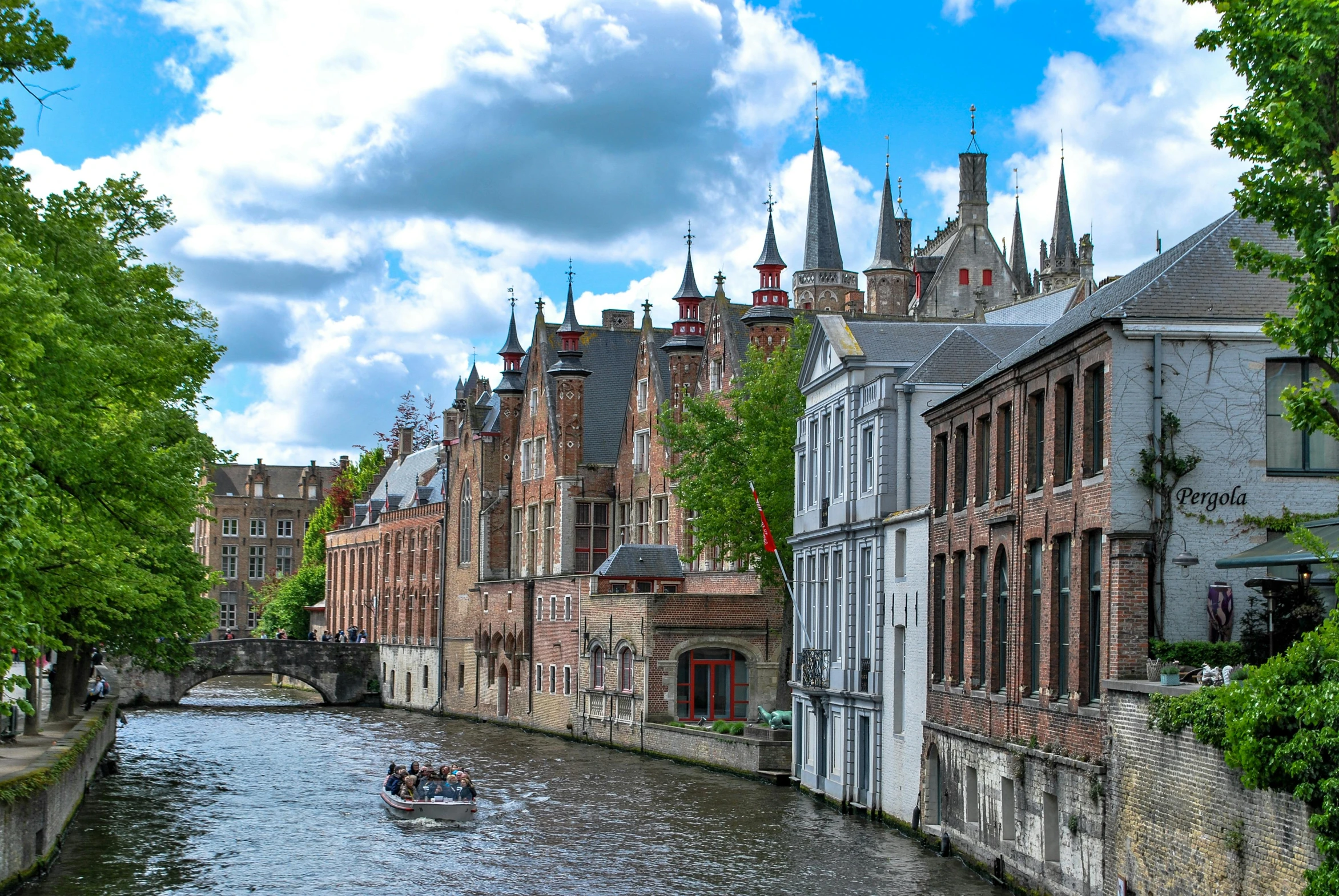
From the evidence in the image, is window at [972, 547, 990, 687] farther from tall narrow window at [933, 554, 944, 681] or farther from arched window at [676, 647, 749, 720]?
arched window at [676, 647, 749, 720]

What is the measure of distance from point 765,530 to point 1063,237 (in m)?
60.9

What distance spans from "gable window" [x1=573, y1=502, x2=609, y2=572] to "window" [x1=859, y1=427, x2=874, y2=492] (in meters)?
35.1

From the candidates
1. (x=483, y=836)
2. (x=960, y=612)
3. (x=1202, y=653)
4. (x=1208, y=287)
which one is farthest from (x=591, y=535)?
(x=1202, y=653)

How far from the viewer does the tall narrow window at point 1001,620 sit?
28.5 metres

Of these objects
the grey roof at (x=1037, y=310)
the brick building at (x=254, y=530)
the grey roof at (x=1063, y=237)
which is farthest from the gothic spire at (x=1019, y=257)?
the brick building at (x=254, y=530)

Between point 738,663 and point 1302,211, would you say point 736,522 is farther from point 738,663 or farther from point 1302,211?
point 1302,211

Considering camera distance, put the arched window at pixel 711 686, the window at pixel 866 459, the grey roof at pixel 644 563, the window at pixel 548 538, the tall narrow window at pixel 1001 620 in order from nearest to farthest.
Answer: the tall narrow window at pixel 1001 620 < the window at pixel 866 459 < the arched window at pixel 711 686 < the grey roof at pixel 644 563 < the window at pixel 548 538

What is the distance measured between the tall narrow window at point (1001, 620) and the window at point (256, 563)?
12809 cm

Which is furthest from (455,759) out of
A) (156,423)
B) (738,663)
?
(156,423)

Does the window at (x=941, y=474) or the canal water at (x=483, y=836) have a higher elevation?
the window at (x=941, y=474)

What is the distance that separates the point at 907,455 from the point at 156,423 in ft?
50.6

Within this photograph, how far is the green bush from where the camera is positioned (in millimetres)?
21781

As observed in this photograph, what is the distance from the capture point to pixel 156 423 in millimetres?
29062

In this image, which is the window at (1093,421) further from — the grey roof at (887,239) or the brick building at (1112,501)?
the grey roof at (887,239)
